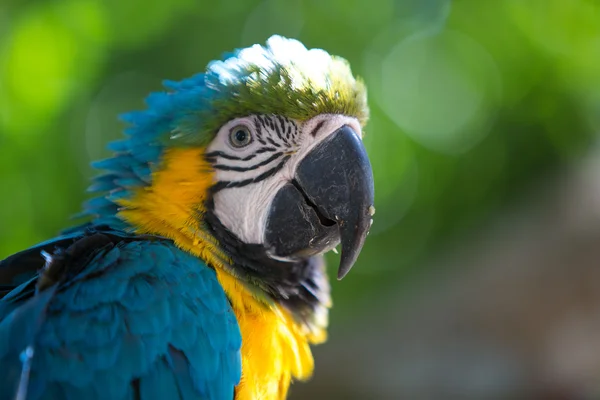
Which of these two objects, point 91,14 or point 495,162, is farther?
point 495,162

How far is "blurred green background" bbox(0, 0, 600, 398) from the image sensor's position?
5.61m

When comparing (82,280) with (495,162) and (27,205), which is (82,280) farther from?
(495,162)

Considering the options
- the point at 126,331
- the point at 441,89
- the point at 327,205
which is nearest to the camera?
the point at 126,331

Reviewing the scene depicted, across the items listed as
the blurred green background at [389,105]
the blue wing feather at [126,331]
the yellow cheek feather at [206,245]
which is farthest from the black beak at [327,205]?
the blurred green background at [389,105]

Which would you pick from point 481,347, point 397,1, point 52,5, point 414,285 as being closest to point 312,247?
point 481,347

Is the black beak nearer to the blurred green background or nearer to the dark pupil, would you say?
the dark pupil

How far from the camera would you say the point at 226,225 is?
1947mm

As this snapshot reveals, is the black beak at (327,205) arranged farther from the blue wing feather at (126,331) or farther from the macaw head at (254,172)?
the blue wing feather at (126,331)

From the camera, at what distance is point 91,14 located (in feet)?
19.0

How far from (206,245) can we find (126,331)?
1.32 ft

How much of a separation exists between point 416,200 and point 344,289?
1.55 m

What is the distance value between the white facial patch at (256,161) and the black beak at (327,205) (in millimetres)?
32

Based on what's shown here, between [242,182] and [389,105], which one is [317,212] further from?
[389,105]

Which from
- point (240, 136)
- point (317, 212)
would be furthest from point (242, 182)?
point (317, 212)
